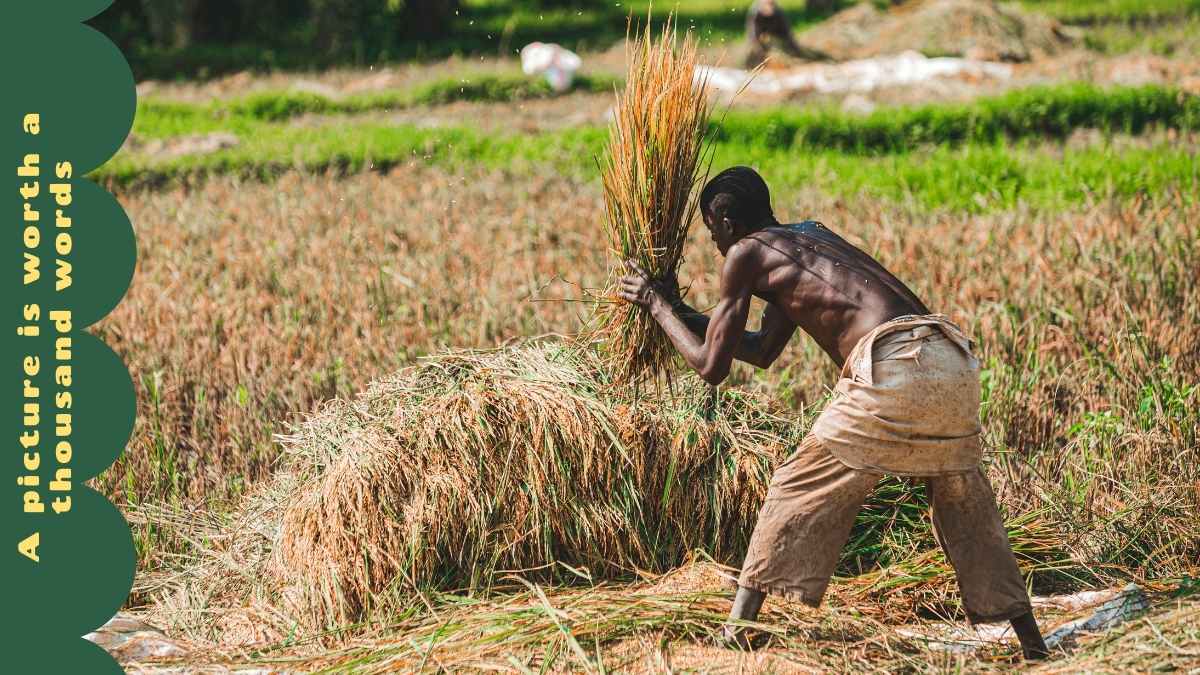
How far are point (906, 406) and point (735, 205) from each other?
650mm

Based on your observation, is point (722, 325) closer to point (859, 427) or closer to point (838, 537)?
point (859, 427)

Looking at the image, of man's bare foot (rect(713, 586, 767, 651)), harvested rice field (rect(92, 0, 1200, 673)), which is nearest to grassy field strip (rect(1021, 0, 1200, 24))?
harvested rice field (rect(92, 0, 1200, 673))

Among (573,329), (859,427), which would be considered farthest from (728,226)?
(573,329)

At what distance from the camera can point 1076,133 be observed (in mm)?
9641

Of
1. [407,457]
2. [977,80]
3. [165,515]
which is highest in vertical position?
[977,80]

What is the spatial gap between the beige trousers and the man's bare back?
0.30 m

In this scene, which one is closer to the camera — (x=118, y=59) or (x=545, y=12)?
(x=118, y=59)

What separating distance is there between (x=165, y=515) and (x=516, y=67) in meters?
11.5

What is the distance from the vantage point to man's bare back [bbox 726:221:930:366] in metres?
3.03

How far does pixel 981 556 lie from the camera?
2.98 m

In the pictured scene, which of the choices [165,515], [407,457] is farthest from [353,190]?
[407,457]

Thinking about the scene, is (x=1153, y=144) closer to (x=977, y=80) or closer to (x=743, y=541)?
(x=977, y=80)

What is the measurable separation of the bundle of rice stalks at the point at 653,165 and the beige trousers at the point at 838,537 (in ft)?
2.10

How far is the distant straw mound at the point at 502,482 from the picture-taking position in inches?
129
